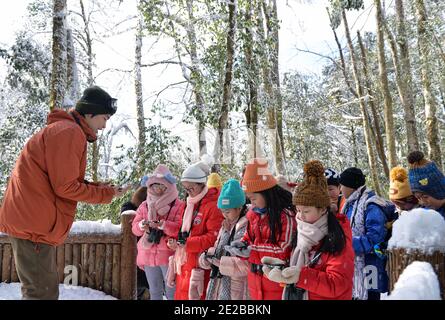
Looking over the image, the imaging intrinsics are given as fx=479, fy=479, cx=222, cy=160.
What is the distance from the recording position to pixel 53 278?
3035 mm

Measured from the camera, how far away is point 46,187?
3.04 metres

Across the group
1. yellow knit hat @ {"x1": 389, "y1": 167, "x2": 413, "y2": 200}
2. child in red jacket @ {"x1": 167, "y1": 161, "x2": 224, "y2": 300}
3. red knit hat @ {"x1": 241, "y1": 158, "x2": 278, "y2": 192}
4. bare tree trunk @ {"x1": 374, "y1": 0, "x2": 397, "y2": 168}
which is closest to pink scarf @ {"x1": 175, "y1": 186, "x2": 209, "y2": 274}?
child in red jacket @ {"x1": 167, "y1": 161, "x2": 224, "y2": 300}

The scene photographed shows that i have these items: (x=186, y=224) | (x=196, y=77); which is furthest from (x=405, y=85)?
(x=186, y=224)

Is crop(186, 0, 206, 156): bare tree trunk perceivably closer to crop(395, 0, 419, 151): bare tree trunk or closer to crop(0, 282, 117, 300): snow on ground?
crop(395, 0, 419, 151): bare tree trunk

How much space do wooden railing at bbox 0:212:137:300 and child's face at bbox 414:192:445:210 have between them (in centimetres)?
323

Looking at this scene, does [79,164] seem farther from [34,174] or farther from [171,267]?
[171,267]

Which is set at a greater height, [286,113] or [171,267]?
[286,113]

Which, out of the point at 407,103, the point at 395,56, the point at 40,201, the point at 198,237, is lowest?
the point at 198,237

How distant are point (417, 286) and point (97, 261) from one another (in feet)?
14.7

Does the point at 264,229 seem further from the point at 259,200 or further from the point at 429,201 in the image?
the point at 429,201

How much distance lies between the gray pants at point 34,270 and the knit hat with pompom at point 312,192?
1.60 metres

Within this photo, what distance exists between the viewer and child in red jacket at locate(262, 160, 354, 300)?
97.7 inches
